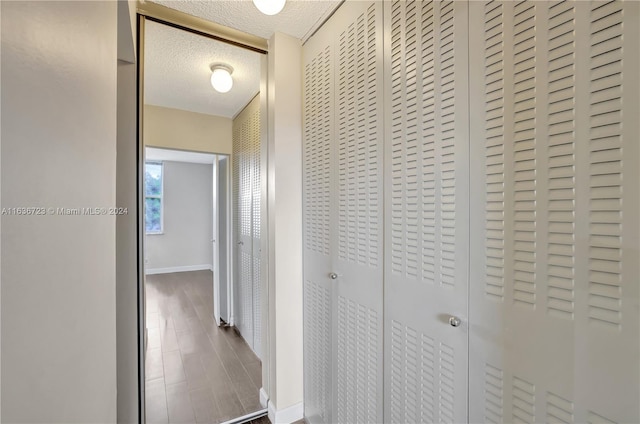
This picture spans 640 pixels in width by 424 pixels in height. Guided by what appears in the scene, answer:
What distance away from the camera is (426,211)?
37.4 inches

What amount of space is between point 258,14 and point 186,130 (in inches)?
48.7

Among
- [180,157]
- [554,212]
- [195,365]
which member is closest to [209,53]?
[180,157]

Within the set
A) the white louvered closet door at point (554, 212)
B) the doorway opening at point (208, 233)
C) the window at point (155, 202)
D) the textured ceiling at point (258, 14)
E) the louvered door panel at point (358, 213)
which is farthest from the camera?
the window at point (155, 202)

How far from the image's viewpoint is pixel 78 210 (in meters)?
0.47

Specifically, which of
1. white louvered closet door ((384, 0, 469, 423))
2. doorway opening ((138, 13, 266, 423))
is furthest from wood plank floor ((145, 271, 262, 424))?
white louvered closet door ((384, 0, 469, 423))

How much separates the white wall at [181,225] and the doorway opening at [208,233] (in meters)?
0.15

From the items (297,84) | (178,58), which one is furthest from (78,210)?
(178,58)

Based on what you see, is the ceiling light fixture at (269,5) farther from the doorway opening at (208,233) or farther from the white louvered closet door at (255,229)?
the white louvered closet door at (255,229)

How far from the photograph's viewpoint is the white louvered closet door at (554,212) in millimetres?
560

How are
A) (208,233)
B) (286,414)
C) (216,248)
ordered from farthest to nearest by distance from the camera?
(208,233) < (216,248) < (286,414)

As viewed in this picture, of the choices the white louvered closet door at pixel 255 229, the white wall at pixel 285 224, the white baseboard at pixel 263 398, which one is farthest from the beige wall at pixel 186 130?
the white baseboard at pixel 263 398

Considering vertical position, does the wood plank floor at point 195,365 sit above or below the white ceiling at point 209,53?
below

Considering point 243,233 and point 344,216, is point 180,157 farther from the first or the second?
point 344,216

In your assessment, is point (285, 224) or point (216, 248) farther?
point (216, 248)
